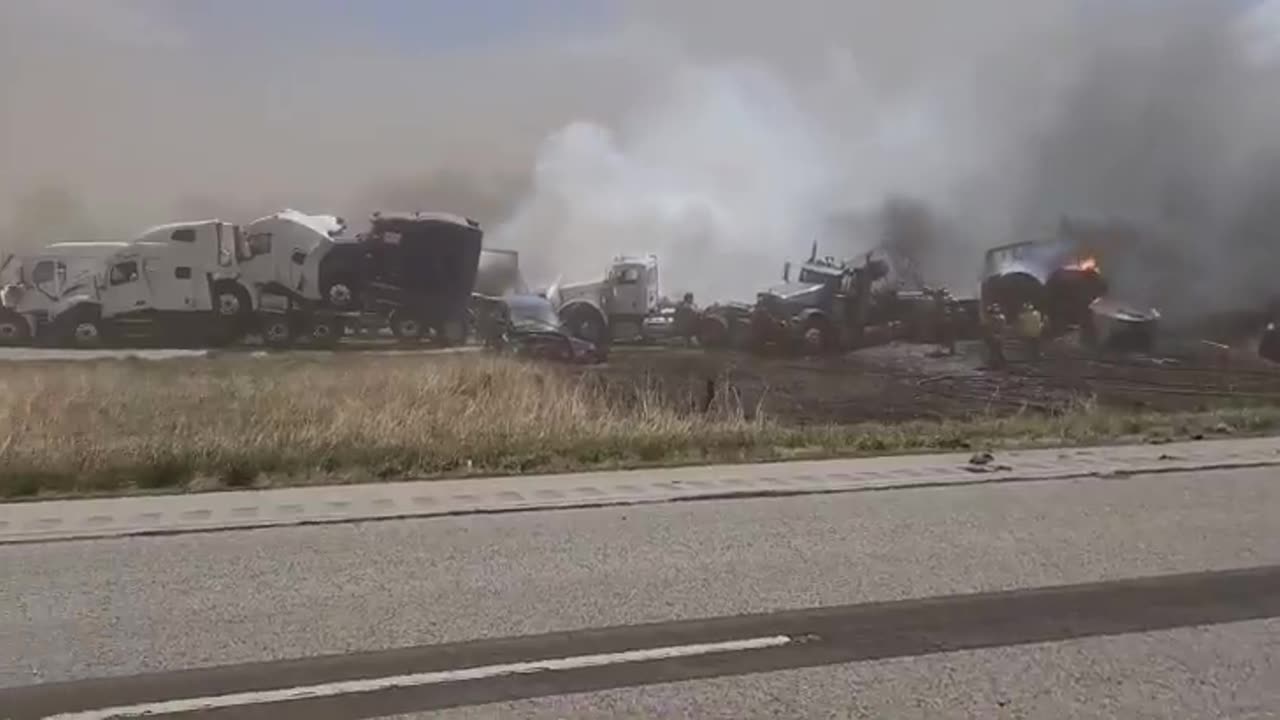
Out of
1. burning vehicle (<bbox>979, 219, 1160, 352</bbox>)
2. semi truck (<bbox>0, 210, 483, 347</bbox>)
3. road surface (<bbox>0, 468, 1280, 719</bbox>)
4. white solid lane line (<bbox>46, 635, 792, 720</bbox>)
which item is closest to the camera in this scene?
white solid lane line (<bbox>46, 635, 792, 720</bbox>)

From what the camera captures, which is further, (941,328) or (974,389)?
(941,328)

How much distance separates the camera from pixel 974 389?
21891 mm

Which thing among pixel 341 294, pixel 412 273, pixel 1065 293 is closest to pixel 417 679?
pixel 341 294

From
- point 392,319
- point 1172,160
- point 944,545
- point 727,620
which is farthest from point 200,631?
point 1172,160

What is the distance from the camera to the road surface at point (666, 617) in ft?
14.4

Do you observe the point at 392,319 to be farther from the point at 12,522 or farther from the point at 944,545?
the point at 944,545

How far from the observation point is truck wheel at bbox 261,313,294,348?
70.6 feet

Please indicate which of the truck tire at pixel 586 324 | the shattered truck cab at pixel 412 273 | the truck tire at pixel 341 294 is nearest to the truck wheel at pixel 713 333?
the truck tire at pixel 586 324

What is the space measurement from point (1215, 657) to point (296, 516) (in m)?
5.15

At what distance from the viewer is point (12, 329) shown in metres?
21.0

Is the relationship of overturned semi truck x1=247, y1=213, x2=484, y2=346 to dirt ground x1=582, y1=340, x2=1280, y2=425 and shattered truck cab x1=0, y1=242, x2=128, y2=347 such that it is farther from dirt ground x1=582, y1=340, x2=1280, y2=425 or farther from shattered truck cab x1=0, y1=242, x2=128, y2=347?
dirt ground x1=582, y1=340, x2=1280, y2=425

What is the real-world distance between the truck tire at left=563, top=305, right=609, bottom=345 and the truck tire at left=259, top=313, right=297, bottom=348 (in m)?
4.66

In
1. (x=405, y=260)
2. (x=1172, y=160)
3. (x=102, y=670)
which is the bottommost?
(x=102, y=670)

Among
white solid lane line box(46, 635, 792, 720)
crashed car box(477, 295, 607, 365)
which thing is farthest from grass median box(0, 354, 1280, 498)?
white solid lane line box(46, 635, 792, 720)
